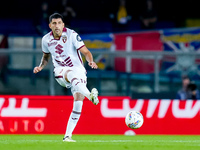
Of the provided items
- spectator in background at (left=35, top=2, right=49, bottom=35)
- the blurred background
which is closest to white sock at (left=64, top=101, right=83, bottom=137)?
the blurred background

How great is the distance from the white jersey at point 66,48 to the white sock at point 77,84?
0.23 metres

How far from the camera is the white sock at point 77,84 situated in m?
8.65

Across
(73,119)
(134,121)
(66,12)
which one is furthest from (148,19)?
(73,119)

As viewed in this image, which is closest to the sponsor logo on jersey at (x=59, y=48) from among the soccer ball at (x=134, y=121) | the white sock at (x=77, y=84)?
the white sock at (x=77, y=84)

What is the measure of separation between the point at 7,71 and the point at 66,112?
6.17 feet

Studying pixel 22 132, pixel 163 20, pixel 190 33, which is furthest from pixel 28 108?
pixel 163 20

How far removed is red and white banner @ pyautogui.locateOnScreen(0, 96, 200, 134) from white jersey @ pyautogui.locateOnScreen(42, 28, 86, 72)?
320 centimetres

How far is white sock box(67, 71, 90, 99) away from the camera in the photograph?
8.65 metres

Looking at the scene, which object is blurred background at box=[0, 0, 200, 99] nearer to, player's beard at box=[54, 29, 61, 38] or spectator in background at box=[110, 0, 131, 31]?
spectator in background at box=[110, 0, 131, 31]

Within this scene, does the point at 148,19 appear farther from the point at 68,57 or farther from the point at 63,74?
the point at 63,74

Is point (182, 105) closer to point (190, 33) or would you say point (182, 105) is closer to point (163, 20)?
point (190, 33)

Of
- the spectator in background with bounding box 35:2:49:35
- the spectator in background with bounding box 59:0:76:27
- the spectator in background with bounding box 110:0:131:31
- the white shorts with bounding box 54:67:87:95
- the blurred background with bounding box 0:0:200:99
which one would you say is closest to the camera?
the white shorts with bounding box 54:67:87:95

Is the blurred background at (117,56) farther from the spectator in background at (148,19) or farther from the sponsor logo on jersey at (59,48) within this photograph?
the sponsor logo on jersey at (59,48)
